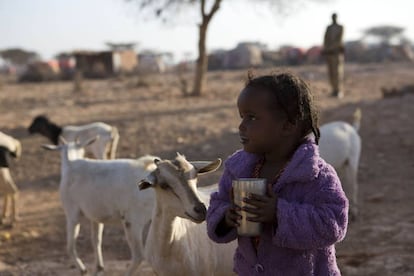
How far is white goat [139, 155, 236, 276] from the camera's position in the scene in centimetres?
354

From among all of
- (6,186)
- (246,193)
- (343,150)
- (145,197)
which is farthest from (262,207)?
(6,186)

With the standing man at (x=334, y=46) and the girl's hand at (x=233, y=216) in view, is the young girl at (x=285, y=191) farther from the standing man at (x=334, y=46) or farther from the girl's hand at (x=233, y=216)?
the standing man at (x=334, y=46)

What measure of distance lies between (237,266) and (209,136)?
957 centimetres

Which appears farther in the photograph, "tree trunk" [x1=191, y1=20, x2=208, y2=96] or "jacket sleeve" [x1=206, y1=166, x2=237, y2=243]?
"tree trunk" [x1=191, y1=20, x2=208, y2=96]

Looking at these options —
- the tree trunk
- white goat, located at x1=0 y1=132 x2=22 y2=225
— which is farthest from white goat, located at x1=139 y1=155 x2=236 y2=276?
the tree trunk

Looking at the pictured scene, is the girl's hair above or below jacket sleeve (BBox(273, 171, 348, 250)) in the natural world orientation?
above

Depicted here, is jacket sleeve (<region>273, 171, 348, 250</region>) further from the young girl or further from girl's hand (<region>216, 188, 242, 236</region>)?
girl's hand (<region>216, 188, 242, 236</region>)

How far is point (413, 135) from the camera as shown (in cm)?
1120

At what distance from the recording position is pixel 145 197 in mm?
5391

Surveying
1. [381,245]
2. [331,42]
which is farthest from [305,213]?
[331,42]

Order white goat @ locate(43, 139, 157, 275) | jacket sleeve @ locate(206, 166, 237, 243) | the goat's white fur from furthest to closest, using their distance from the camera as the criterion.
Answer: the goat's white fur < white goat @ locate(43, 139, 157, 275) < jacket sleeve @ locate(206, 166, 237, 243)

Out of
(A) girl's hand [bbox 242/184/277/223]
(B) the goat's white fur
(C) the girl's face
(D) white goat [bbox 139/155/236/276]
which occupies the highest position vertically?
(C) the girl's face

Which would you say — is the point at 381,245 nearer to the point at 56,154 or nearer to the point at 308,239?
the point at 308,239

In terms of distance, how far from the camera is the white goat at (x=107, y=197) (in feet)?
17.7
